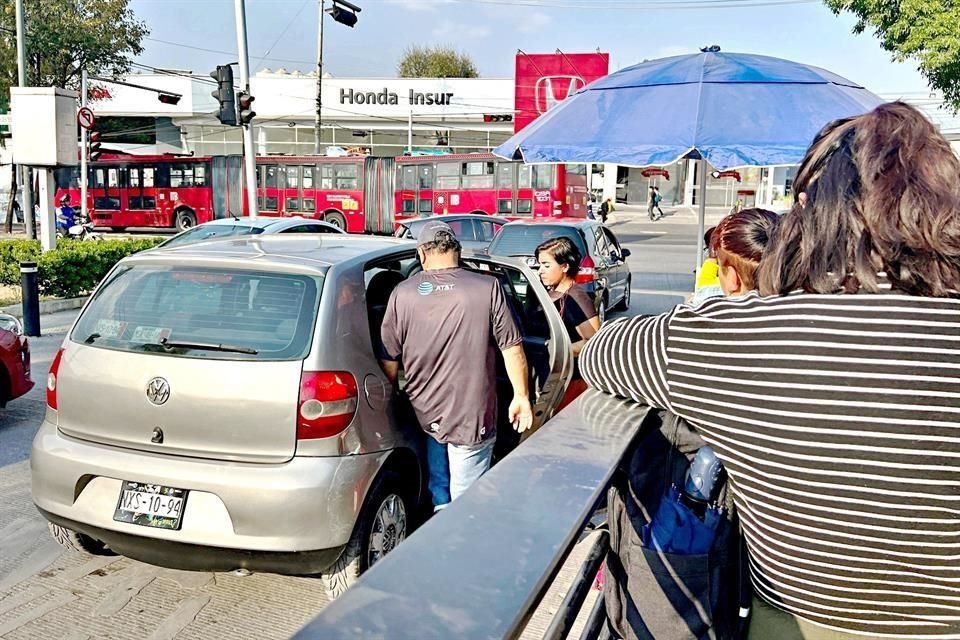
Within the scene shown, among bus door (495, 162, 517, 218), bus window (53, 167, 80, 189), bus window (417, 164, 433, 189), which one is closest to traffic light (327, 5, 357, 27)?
bus door (495, 162, 517, 218)

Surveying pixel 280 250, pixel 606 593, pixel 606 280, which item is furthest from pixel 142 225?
pixel 606 593

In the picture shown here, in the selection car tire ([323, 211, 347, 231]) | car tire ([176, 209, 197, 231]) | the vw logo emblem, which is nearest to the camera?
the vw logo emblem

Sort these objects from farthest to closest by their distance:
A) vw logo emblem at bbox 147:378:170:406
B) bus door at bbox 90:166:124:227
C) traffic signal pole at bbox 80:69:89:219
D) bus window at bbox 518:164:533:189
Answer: bus door at bbox 90:166:124:227, bus window at bbox 518:164:533:189, traffic signal pole at bbox 80:69:89:219, vw logo emblem at bbox 147:378:170:406

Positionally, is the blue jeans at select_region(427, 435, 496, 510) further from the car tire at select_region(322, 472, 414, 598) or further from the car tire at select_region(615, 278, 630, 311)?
the car tire at select_region(615, 278, 630, 311)

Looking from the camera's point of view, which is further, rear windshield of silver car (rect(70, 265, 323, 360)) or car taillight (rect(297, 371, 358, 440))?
rear windshield of silver car (rect(70, 265, 323, 360))

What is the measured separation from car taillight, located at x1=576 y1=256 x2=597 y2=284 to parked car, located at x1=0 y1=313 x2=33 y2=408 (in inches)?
273

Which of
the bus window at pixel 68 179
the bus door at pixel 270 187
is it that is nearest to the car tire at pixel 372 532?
the bus door at pixel 270 187

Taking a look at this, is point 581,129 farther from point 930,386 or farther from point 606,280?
point 606,280

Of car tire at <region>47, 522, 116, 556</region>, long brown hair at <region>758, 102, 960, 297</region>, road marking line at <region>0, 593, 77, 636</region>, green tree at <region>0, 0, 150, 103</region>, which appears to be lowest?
road marking line at <region>0, 593, 77, 636</region>

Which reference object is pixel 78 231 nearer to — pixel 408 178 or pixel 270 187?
pixel 270 187

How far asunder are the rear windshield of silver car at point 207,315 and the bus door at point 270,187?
1015 inches

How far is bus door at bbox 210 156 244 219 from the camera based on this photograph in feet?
95.0

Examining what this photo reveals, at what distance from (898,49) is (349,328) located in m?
16.3

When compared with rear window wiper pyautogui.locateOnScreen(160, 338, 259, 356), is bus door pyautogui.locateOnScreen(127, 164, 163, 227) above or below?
above
